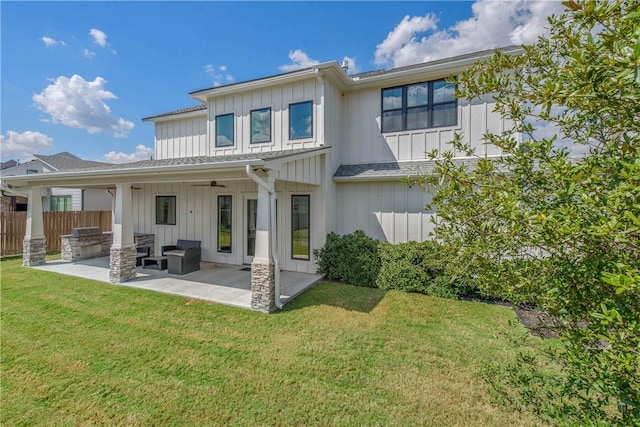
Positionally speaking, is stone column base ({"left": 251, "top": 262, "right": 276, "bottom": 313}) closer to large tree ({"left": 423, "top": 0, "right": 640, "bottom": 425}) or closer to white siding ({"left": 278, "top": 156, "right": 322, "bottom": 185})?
white siding ({"left": 278, "top": 156, "right": 322, "bottom": 185})

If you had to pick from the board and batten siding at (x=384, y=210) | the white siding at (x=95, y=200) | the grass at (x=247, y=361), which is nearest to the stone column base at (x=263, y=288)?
the grass at (x=247, y=361)

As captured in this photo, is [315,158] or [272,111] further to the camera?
[272,111]

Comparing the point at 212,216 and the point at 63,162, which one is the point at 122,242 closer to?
the point at 212,216

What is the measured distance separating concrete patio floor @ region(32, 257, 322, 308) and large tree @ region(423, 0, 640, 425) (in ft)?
19.2

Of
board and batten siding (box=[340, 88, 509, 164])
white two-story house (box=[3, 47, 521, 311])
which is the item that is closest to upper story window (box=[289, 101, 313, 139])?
white two-story house (box=[3, 47, 521, 311])

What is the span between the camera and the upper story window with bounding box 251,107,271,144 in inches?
403

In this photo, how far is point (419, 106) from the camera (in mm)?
9516

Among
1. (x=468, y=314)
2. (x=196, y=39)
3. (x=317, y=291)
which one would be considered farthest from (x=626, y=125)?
(x=196, y=39)

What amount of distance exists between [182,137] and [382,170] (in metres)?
9.52

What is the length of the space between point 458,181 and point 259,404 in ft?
11.9

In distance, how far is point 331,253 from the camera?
9.16m

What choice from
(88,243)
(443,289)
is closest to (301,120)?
(443,289)

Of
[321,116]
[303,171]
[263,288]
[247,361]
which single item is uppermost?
[321,116]

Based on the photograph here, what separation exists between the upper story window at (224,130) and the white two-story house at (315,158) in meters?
0.04
